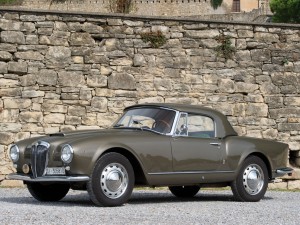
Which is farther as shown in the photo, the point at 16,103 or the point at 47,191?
the point at 16,103

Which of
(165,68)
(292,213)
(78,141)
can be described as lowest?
(292,213)

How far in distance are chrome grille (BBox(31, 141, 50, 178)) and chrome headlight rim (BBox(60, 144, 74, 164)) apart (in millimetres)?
267

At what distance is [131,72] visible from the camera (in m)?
15.6

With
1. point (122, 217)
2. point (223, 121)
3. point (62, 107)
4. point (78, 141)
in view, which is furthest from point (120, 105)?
point (122, 217)

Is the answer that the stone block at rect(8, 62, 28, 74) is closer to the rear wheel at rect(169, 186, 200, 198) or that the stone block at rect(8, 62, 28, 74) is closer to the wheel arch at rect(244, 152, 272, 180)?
the rear wheel at rect(169, 186, 200, 198)

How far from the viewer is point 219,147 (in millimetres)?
10867

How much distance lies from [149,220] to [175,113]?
8.88ft

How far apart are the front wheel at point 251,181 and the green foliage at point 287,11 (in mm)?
46611

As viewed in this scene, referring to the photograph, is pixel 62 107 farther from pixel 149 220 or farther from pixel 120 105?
pixel 149 220

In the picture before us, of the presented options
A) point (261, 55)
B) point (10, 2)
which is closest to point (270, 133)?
point (261, 55)

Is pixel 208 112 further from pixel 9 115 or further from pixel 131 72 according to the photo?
pixel 9 115

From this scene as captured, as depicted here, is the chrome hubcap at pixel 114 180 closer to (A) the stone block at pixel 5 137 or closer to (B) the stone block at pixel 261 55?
(A) the stone block at pixel 5 137

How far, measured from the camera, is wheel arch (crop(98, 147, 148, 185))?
9.92 m

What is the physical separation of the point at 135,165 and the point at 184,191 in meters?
2.02
